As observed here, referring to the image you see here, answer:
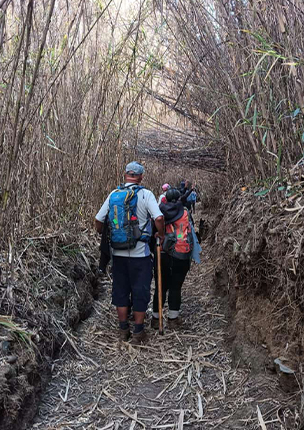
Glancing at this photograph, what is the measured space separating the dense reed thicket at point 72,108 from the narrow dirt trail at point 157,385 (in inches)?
44.2

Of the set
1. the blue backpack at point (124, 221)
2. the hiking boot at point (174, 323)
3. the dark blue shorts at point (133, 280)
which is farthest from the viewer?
the hiking boot at point (174, 323)

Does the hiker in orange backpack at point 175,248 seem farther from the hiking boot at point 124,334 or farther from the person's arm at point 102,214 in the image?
the person's arm at point 102,214

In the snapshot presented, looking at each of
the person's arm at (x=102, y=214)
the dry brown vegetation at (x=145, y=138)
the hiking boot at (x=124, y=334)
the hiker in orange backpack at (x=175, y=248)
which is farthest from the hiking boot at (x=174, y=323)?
the person's arm at (x=102, y=214)

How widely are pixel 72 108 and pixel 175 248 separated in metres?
1.75

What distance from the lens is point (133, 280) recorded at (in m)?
3.69

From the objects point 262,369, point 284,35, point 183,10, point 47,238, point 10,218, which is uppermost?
point 183,10

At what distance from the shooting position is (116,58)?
14.5 ft

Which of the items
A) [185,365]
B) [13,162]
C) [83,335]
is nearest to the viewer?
[13,162]

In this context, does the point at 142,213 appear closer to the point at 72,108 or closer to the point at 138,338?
the point at 138,338

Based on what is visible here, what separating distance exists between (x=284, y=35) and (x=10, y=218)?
6.76 ft

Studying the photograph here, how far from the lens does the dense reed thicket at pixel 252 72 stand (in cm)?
246

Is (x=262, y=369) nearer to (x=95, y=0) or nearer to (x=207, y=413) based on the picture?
(x=207, y=413)

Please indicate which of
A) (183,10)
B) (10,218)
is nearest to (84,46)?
(183,10)

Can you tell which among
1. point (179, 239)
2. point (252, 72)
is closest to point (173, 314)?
point (179, 239)
